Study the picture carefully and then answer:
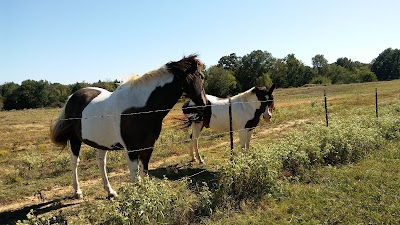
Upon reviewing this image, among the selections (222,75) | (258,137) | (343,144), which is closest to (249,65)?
(222,75)

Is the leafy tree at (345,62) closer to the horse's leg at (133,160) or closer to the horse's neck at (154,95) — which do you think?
the horse's neck at (154,95)

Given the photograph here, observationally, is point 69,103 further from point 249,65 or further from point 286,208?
point 249,65

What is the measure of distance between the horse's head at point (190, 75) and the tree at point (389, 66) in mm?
107472

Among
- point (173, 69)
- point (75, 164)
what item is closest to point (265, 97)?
point (173, 69)

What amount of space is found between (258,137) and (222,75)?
51.2 metres

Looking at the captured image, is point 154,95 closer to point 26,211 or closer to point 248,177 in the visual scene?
point 248,177

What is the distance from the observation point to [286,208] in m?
4.89

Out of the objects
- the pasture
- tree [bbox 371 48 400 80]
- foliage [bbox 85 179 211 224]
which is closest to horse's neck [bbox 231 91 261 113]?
the pasture

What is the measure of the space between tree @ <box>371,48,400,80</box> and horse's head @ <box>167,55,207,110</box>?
107472mm

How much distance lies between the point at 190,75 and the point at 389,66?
364 feet

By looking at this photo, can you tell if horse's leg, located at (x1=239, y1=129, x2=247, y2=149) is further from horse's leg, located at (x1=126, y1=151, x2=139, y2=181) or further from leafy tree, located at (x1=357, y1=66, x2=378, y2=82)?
leafy tree, located at (x1=357, y1=66, x2=378, y2=82)

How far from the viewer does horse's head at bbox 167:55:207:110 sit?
4805mm

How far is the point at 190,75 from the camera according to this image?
480 centimetres

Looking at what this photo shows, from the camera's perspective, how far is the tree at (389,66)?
9664 cm
